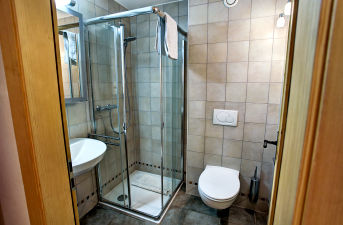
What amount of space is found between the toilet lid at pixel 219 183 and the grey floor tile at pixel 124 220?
81 centimetres

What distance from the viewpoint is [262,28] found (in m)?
1.69

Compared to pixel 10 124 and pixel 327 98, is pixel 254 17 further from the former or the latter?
pixel 10 124

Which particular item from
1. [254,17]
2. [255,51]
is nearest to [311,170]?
[255,51]

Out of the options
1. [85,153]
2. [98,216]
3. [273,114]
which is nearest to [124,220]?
[98,216]

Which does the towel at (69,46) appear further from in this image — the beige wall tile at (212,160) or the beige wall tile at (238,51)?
the beige wall tile at (212,160)

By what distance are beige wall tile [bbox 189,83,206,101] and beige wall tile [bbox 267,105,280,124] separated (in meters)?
0.72

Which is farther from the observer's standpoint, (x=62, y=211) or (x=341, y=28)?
(x=62, y=211)

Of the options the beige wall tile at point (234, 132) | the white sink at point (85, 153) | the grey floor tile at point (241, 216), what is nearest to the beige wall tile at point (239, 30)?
the beige wall tile at point (234, 132)

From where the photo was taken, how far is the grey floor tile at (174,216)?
70.7 inches

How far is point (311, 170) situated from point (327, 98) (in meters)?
0.16

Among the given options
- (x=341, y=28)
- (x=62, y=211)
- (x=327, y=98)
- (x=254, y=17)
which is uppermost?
(x=254, y=17)

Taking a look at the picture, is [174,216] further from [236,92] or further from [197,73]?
[197,73]

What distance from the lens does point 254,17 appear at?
1696 millimetres

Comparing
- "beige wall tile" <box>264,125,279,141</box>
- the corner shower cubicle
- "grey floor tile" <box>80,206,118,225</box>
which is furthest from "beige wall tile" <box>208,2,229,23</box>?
"grey floor tile" <box>80,206,118,225</box>
